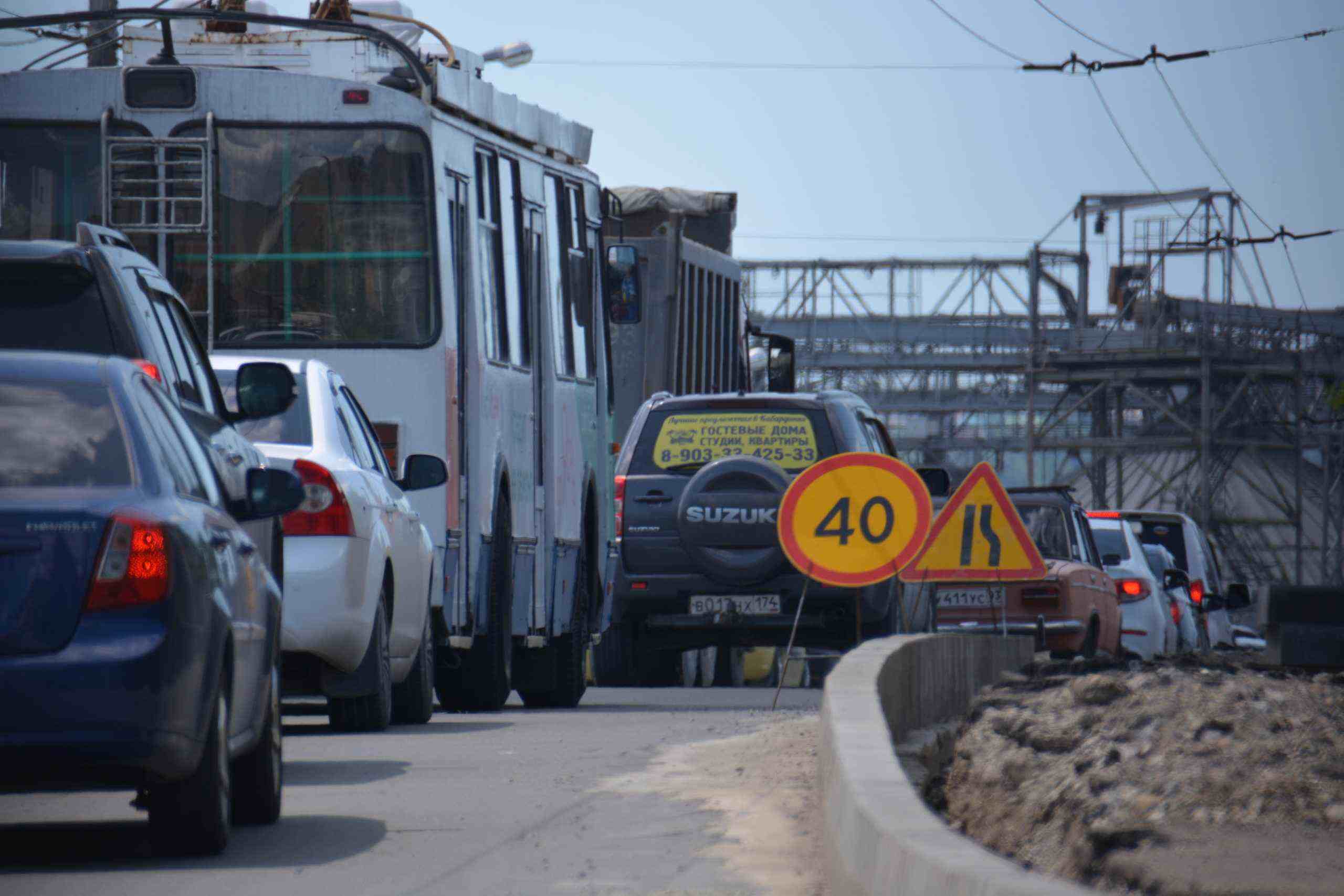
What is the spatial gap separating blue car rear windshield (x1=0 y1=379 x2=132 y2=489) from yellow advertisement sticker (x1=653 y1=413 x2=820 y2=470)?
11040 mm

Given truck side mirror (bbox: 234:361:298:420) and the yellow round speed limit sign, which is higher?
truck side mirror (bbox: 234:361:298:420)

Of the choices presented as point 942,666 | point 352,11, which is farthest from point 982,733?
point 352,11

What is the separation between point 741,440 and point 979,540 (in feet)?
10.3

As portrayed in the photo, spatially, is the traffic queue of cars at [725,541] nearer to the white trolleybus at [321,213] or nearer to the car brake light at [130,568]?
the white trolleybus at [321,213]

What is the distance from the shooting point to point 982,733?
1052 centimetres

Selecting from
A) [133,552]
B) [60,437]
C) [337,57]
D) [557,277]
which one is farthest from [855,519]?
[133,552]

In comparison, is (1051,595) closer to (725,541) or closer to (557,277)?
(725,541)

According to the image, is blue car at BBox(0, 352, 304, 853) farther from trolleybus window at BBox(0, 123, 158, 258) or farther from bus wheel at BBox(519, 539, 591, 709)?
bus wheel at BBox(519, 539, 591, 709)

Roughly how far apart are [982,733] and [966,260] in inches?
2803

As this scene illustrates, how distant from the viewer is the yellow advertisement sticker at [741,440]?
57.6 ft

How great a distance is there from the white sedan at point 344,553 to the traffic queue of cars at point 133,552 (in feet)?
5.51

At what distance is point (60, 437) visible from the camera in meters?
6.57

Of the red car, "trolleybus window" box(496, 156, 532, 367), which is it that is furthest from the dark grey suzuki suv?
the red car

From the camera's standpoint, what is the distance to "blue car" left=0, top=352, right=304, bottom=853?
619 cm
